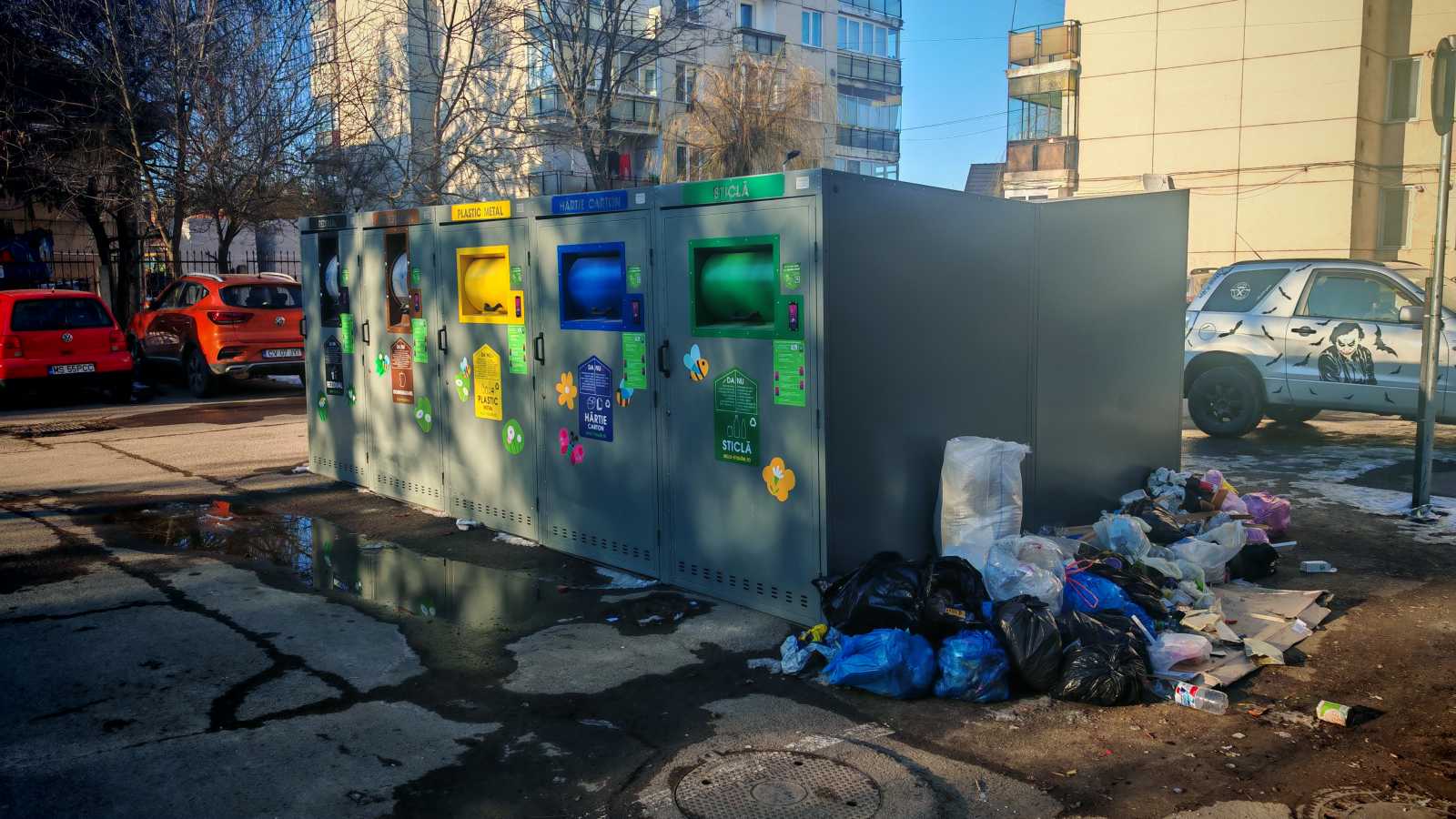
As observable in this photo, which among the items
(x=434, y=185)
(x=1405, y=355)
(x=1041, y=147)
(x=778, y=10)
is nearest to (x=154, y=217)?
(x=434, y=185)

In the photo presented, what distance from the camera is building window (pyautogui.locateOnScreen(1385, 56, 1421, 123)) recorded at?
29.0 m

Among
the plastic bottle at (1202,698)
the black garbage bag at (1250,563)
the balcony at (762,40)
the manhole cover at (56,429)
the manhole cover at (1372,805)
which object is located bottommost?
the manhole cover at (1372,805)

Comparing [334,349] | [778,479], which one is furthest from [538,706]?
[334,349]

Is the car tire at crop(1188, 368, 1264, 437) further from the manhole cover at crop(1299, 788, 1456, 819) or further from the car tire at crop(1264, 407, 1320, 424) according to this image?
the manhole cover at crop(1299, 788, 1456, 819)

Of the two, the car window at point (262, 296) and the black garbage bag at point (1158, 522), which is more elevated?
the car window at point (262, 296)

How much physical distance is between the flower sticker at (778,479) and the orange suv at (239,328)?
37.4 feet

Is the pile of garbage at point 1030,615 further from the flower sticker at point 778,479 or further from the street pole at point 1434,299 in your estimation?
the street pole at point 1434,299

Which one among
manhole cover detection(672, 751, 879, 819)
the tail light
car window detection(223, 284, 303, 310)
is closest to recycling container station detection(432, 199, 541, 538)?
manhole cover detection(672, 751, 879, 819)

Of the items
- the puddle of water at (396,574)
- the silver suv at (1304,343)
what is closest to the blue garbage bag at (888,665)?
the puddle of water at (396,574)

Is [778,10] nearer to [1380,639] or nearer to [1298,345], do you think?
[1298,345]

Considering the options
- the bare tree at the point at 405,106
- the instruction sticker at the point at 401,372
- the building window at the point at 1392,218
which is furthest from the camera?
the building window at the point at 1392,218

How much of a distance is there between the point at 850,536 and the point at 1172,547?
2144 mm

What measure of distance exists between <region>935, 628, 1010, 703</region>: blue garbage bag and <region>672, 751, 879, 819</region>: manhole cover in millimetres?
891

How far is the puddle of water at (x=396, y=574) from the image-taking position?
6168 millimetres
